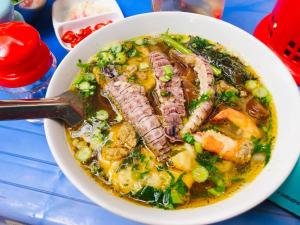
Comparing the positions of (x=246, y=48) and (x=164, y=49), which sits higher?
(x=246, y=48)

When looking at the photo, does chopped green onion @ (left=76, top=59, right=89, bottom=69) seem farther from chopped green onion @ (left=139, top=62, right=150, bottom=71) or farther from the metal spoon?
chopped green onion @ (left=139, top=62, right=150, bottom=71)

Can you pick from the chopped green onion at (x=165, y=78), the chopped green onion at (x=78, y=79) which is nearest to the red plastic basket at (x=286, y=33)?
the chopped green onion at (x=165, y=78)

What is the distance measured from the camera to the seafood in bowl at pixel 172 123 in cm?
169

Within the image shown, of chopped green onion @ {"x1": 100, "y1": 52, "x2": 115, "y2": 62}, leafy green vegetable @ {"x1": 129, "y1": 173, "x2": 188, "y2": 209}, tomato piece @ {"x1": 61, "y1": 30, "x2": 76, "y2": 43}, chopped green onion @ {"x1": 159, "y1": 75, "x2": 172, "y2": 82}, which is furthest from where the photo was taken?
tomato piece @ {"x1": 61, "y1": 30, "x2": 76, "y2": 43}

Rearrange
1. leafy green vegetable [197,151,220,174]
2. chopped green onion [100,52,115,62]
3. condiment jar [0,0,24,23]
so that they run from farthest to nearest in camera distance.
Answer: condiment jar [0,0,24,23] → chopped green onion [100,52,115,62] → leafy green vegetable [197,151,220,174]

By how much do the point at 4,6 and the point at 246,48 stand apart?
163 centimetres

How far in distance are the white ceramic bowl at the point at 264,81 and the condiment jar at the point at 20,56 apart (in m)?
Result: 0.13

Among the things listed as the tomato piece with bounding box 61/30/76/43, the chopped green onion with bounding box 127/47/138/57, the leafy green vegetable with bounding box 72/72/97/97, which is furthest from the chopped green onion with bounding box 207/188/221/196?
the tomato piece with bounding box 61/30/76/43

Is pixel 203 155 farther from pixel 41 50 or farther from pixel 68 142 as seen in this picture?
pixel 41 50

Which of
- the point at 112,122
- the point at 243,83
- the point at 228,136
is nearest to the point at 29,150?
the point at 112,122

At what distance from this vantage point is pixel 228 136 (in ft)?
5.93

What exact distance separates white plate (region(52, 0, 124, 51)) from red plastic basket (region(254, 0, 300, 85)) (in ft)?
3.57

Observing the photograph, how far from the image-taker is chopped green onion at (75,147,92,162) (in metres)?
1.76

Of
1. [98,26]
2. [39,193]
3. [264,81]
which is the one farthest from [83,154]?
[98,26]
